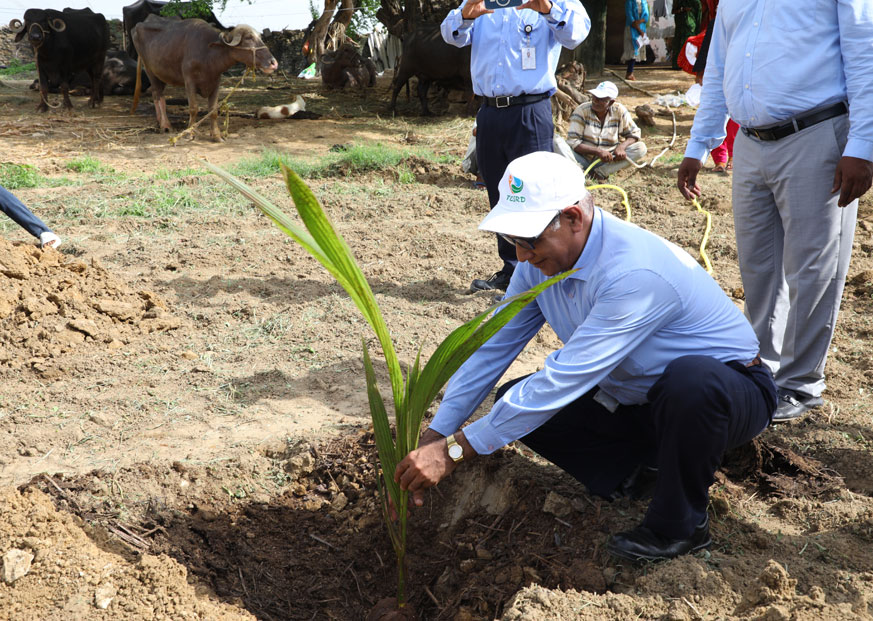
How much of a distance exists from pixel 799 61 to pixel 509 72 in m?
1.83

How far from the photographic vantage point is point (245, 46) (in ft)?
28.2

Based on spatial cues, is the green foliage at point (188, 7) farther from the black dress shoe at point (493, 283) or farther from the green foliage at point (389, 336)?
the green foliage at point (389, 336)

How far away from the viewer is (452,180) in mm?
7094

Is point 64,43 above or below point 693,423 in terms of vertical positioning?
above

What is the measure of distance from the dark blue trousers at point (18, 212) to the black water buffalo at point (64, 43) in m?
6.75

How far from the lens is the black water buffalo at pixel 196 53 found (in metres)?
8.65

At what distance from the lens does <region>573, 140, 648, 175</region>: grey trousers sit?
6.80 metres

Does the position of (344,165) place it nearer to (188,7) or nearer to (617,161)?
(617,161)

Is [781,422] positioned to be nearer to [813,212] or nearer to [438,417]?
[813,212]

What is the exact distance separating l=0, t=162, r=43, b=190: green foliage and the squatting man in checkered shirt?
4.81 m

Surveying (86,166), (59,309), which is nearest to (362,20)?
(86,166)

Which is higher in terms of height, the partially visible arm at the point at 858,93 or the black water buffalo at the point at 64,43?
the black water buffalo at the point at 64,43

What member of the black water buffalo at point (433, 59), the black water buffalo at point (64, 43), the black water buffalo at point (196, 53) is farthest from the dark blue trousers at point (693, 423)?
the black water buffalo at point (64, 43)

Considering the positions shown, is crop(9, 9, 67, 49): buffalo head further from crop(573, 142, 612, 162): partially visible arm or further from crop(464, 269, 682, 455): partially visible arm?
crop(464, 269, 682, 455): partially visible arm
